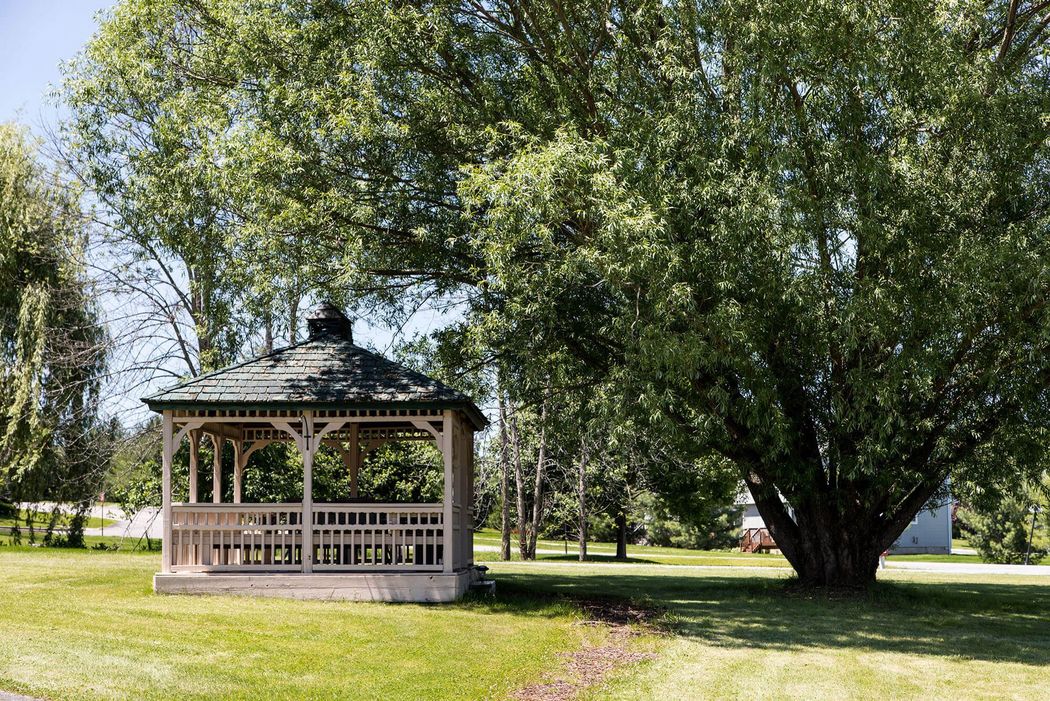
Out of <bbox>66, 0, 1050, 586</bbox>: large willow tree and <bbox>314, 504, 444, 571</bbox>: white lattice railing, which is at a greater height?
<bbox>66, 0, 1050, 586</bbox>: large willow tree

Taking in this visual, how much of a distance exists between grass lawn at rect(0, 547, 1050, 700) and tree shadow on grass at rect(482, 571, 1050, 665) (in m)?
0.06

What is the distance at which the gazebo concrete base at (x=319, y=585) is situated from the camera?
49.8 feet

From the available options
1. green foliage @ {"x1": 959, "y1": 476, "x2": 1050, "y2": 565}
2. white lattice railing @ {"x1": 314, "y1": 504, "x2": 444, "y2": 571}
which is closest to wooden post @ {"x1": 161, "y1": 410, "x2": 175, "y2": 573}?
white lattice railing @ {"x1": 314, "y1": 504, "x2": 444, "y2": 571}

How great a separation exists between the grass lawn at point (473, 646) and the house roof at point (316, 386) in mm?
2812

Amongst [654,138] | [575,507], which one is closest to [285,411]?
[654,138]

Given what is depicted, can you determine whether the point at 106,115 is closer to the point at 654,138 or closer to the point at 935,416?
the point at 654,138

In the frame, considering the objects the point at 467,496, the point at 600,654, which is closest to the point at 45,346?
the point at 467,496

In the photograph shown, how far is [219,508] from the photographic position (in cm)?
1549

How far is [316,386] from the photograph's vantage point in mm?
15750

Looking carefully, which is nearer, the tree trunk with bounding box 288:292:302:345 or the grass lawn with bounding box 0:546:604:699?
the grass lawn with bounding box 0:546:604:699

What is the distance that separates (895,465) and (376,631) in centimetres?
889

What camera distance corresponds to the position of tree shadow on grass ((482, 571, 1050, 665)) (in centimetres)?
1265

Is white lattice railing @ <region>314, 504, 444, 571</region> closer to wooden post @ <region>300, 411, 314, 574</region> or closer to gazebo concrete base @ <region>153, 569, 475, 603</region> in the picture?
wooden post @ <region>300, 411, 314, 574</region>

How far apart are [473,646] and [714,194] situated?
6473 millimetres
